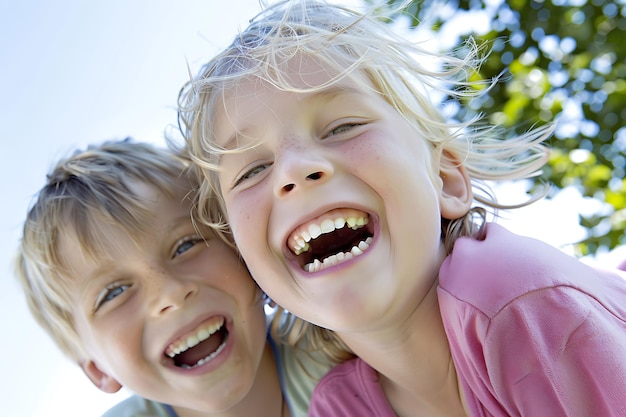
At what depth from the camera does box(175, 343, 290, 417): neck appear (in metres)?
1.75

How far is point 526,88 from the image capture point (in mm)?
2223

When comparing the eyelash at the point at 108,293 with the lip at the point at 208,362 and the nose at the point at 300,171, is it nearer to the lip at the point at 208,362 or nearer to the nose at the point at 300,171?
the lip at the point at 208,362

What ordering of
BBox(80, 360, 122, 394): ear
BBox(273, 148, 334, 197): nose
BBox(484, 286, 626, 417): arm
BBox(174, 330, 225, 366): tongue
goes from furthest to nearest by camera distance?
BBox(80, 360, 122, 394): ear < BBox(174, 330, 225, 366): tongue < BBox(273, 148, 334, 197): nose < BBox(484, 286, 626, 417): arm

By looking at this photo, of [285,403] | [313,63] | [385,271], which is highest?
[313,63]

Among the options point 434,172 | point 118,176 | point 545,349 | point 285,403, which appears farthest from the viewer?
point 285,403

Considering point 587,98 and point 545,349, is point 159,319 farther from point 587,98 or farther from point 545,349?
point 587,98

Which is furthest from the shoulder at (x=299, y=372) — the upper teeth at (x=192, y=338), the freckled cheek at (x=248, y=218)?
the freckled cheek at (x=248, y=218)

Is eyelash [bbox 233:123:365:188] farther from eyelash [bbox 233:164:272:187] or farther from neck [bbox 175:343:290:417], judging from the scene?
neck [bbox 175:343:290:417]

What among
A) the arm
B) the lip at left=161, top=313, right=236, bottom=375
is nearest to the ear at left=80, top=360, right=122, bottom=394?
the lip at left=161, top=313, right=236, bottom=375

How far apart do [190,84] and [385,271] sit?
0.62 m

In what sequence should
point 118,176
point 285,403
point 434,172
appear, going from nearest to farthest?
point 434,172 < point 118,176 < point 285,403

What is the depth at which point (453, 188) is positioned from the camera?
1521mm

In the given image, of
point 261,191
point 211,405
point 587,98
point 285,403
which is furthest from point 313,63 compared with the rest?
point 587,98

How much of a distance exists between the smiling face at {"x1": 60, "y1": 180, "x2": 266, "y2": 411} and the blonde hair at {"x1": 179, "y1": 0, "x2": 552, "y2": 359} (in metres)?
0.09
